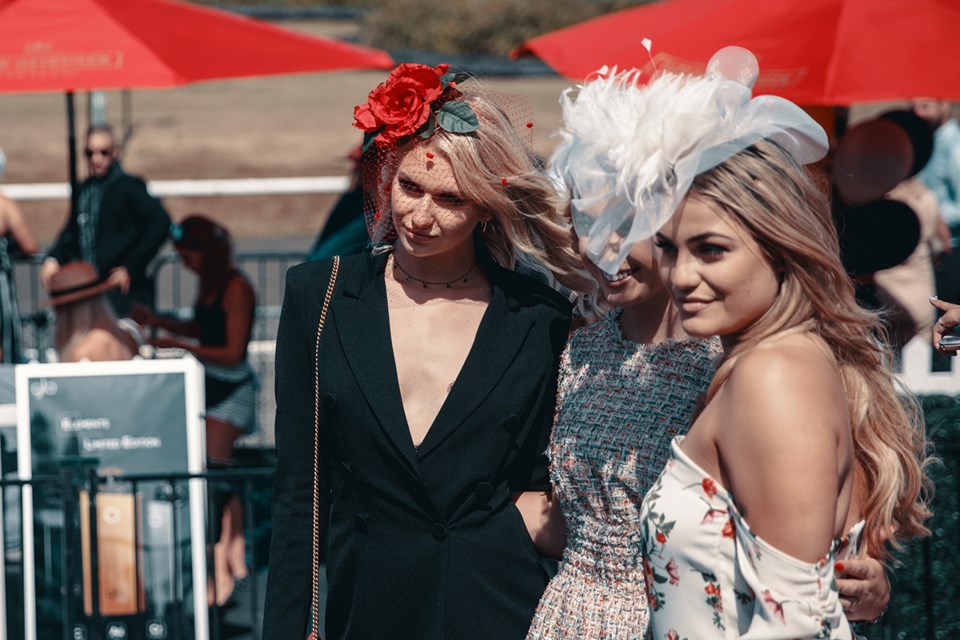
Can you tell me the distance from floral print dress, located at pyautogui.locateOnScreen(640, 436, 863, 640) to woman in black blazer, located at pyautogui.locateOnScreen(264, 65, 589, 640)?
1.85 ft

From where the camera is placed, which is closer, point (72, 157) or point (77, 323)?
point (77, 323)

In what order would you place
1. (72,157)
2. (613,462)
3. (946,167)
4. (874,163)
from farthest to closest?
(946,167), (72,157), (874,163), (613,462)

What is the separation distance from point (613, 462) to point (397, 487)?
0.50 m

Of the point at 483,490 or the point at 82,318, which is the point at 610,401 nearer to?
the point at 483,490

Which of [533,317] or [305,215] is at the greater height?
[305,215]

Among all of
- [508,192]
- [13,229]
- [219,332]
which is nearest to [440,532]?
[508,192]

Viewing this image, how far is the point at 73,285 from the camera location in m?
5.30

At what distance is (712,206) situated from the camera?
2014 mm

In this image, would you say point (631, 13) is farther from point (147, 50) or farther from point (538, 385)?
point (538, 385)

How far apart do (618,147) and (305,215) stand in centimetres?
1557

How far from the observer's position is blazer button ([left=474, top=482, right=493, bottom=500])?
2641 millimetres

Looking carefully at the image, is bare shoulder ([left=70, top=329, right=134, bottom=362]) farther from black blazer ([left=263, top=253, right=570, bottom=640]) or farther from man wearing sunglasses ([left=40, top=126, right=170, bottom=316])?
black blazer ([left=263, top=253, right=570, bottom=640])

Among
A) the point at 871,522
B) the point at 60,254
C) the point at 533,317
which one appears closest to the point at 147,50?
the point at 60,254

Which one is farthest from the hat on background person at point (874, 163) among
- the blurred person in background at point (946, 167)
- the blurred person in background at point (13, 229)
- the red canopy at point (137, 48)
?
the blurred person in background at point (13, 229)
